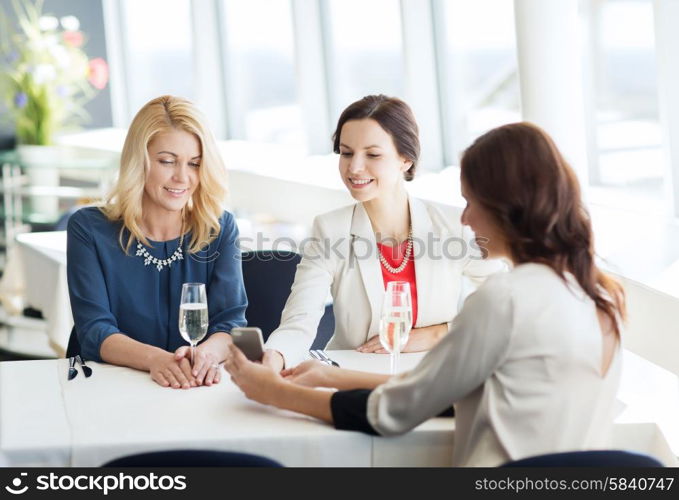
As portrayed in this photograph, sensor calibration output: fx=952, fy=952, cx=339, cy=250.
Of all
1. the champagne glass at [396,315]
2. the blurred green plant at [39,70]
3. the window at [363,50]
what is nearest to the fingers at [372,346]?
the champagne glass at [396,315]

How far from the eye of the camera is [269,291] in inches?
127

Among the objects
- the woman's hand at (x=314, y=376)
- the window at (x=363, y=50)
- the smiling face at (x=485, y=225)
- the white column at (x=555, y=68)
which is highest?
the window at (x=363, y=50)

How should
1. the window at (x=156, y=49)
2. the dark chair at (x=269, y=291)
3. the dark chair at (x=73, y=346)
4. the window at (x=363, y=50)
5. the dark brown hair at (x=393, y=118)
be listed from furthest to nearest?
1. the window at (x=156, y=49)
2. the window at (x=363, y=50)
3. the dark chair at (x=269, y=291)
4. the dark chair at (x=73, y=346)
5. the dark brown hair at (x=393, y=118)

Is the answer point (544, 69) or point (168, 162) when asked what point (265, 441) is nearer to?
point (168, 162)

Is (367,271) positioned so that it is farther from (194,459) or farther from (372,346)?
(194,459)

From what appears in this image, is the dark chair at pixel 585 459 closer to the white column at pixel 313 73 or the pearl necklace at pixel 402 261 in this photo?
the pearl necklace at pixel 402 261

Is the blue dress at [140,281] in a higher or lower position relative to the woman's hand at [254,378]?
higher

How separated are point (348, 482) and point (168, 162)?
1.28m

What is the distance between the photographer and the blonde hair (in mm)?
2730

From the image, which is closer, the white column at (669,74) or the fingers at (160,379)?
the fingers at (160,379)

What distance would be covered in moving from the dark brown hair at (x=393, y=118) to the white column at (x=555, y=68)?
3.03 ft

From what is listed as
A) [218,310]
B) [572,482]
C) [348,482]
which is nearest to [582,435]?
[572,482]

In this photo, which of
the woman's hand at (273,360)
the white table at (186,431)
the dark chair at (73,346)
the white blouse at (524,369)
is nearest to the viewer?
the white blouse at (524,369)

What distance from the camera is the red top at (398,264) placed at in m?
2.71
